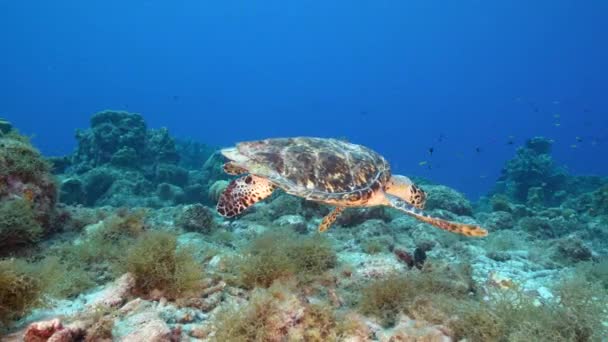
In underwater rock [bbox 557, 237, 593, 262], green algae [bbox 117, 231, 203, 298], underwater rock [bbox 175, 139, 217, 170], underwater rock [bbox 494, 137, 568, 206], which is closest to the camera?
green algae [bbox 117, 231, 203, 298]

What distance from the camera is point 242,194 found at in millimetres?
6164

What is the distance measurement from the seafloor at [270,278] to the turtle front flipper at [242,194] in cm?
73

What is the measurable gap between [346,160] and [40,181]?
5884mm

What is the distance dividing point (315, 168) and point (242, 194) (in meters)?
1.35

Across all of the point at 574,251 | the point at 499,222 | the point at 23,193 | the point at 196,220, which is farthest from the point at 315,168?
the point at 499,222

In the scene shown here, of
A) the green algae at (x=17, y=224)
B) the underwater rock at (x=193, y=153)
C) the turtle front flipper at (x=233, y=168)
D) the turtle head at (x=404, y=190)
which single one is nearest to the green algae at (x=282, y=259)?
the turtle front flipper at (x=233, y=168)

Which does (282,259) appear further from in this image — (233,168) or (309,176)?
(233,168)

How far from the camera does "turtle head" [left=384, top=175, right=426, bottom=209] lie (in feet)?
25.7

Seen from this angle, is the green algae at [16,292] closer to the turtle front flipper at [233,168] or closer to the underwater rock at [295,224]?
the turtle front flipper at [233,168]

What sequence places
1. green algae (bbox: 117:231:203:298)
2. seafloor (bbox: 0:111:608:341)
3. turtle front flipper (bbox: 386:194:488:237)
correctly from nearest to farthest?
seafloor (bbox: 0:111:608:341) < green algae (bbox: 117:231:203:298) < turtle front flipper (bbox: 386:194:488:237)

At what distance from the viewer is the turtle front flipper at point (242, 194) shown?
6016mm

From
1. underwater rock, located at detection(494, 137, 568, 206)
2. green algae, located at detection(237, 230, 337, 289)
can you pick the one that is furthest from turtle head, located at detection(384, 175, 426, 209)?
underwater rock, located at detection(494, 137, 568, 206)

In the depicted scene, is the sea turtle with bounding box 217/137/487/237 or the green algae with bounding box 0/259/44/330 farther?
the sea turtle with bounding box 217/137/487/237

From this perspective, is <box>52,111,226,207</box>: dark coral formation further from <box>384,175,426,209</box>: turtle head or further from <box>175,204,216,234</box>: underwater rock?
A: <box>384,175,426,209</box>: turtle head
